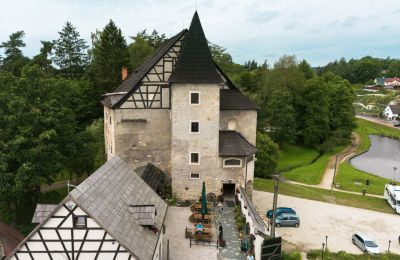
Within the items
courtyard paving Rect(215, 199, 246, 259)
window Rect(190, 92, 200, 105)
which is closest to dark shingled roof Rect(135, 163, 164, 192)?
courtyard paving Rect(215, 199, 246, 259)

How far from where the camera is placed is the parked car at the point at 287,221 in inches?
938

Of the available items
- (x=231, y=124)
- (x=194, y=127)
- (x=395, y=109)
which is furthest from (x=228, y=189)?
(x=395, y=109)

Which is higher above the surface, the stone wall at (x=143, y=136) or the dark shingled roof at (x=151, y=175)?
the stone wall at (x=143, y=136)

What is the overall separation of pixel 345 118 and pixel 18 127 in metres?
52.6

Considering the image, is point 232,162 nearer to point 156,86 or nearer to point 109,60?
point 156,86

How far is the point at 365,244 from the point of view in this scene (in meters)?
21.0

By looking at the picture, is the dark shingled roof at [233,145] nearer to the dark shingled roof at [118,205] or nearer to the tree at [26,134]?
the dark shingled roof at [118,205]

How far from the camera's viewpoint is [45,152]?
24.6 m

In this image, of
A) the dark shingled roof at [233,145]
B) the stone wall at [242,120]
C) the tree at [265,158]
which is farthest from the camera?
the tree at [265,158]

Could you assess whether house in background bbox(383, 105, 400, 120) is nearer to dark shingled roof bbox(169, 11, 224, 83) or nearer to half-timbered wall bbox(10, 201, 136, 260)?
dark shingled roof bbox(169, 11, 224, 83)

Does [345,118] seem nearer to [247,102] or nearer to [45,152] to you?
[247,102]

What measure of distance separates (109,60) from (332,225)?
35.5m

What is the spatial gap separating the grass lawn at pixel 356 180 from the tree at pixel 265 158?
25.4 feet

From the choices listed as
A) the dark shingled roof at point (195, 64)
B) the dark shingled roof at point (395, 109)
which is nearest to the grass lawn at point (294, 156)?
the dark shingled roof at point (195, 64)
